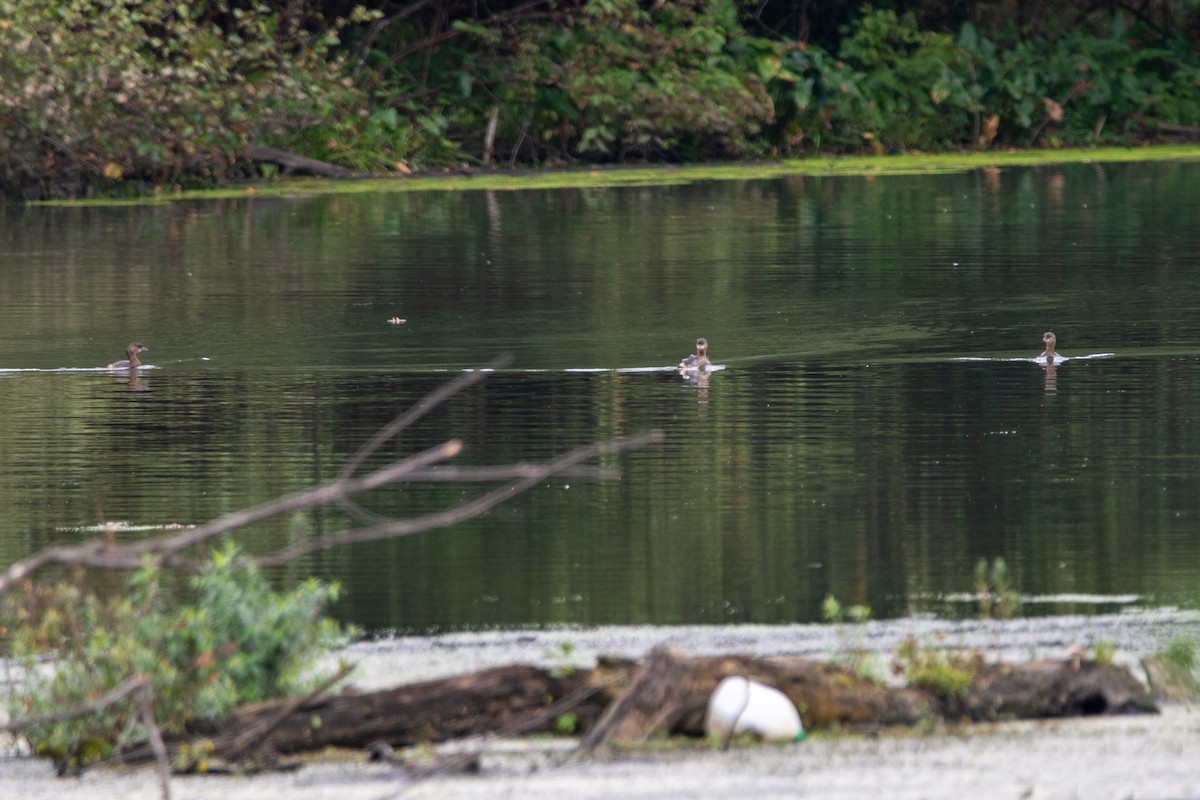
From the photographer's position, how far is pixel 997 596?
29.3ft

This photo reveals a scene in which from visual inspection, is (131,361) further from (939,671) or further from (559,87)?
(559,87)

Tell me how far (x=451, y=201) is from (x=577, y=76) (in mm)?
6532

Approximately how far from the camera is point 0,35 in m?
31.0

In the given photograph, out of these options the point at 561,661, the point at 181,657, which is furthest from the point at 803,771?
the point at 181,657

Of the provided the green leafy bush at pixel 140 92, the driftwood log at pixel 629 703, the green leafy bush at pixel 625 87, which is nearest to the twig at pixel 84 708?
the driftwood log at pixel 629 703

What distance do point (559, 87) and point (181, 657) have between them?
34.0m

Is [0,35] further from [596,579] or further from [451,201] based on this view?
[596,579]

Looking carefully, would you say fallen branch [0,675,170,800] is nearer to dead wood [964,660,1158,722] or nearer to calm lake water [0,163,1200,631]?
calm lake water [0,163,1200,631]

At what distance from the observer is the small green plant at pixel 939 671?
7.52 m

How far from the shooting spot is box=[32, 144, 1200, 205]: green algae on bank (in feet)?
117

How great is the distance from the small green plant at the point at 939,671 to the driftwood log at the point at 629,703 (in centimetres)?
3

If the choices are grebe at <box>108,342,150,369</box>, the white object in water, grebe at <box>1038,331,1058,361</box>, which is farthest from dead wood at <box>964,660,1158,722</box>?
grebe at <box>108,342,150,369</box>

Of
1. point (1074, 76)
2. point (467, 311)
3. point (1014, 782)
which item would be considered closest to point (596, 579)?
point (1014, 782)

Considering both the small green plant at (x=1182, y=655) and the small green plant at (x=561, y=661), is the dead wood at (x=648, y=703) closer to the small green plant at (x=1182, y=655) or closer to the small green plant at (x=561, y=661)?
the small green plant at (x=561, y=661)
